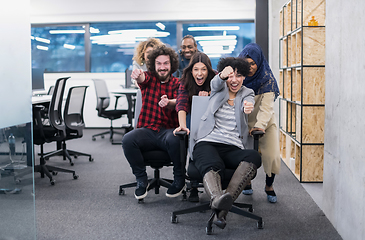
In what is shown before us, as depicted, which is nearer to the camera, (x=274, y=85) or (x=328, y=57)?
(x=328, y=57)

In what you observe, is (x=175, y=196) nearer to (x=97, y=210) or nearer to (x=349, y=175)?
(x=97, y=210)

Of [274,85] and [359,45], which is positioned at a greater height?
[359,45]

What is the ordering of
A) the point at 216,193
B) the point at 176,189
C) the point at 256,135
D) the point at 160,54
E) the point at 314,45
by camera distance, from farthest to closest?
the point at 314,45 → the point at 160,54 → the point at 176,189 → the point at 256,135 → the point at 216,193

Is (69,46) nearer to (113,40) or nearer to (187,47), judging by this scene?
(113,40)

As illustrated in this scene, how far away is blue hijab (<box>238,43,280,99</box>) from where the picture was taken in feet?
8.50

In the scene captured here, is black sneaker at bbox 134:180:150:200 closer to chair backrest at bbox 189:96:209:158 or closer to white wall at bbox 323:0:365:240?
chair backrest at bbox 189:96:209:158

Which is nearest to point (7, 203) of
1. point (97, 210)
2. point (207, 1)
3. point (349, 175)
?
point (97, 210)

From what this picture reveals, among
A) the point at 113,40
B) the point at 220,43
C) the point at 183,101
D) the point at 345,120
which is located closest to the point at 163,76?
the point at 183,101

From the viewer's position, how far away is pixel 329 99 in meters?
2.35

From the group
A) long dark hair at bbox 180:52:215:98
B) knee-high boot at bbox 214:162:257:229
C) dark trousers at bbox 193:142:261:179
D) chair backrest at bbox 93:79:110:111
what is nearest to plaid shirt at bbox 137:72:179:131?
long dark hair at bbox 180:52:215:98

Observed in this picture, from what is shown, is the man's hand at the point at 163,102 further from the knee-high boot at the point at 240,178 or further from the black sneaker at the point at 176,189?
the knee-high boot at the point at 240,178

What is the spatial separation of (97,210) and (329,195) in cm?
166

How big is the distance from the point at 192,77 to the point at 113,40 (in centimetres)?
484

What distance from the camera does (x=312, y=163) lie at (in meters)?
3.19
